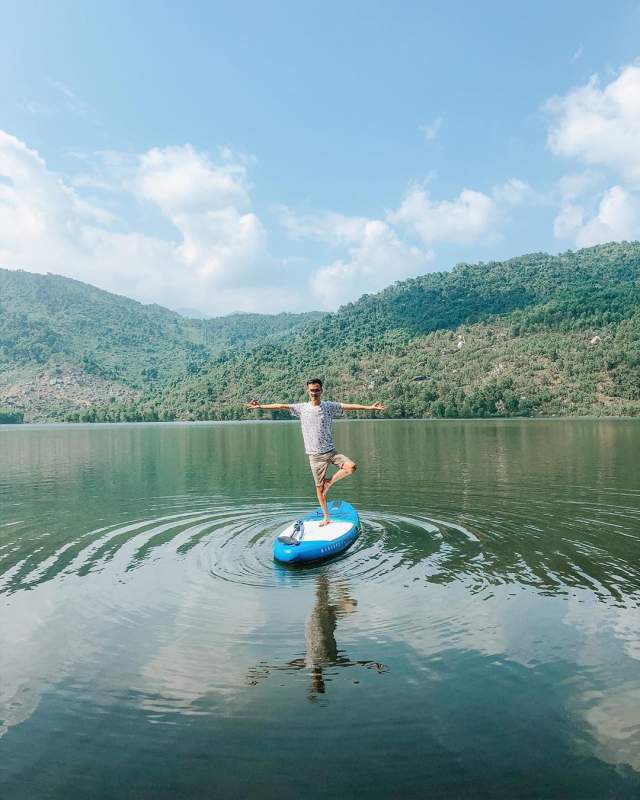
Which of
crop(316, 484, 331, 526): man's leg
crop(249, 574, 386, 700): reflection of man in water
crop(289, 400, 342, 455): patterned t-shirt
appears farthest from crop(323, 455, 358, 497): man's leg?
crop(249, 574, 386, 700): reflection of man in water

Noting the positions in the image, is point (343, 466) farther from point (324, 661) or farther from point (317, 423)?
point (324, 661)

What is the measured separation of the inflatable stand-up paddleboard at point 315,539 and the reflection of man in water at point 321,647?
203 cm

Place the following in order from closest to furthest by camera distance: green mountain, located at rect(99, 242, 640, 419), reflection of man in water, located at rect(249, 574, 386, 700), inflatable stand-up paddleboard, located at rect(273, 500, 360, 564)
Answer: reflection of man in water, located at rect(249, 574, 386, 700)
inflatable stand-up paddleboard, located at rect(273, 500, 360, 564)
green mountain, located at rect(99, 242, 640, 419)

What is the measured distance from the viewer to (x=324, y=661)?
827 cm

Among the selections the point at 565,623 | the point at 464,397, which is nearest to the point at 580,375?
the point at 464,397

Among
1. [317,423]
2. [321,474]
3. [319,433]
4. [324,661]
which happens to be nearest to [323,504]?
[321,474]

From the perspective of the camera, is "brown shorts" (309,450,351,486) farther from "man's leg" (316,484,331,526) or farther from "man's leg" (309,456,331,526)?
"man's leg" (316,484,331,526)

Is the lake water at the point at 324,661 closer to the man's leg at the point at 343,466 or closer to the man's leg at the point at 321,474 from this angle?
the man's leg at the point at 321,474

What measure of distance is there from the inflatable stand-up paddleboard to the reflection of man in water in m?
2.03

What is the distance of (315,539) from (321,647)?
5257mm

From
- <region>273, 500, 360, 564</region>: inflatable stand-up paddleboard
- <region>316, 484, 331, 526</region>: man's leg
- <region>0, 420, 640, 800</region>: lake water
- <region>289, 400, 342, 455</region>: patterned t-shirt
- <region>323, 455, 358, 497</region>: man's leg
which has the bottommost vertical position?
<region>0, 420, 640, 800</region>: lake water

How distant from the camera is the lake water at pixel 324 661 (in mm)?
5809

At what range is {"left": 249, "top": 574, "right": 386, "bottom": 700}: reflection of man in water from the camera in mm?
7875

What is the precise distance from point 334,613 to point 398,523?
8584 mm
